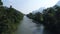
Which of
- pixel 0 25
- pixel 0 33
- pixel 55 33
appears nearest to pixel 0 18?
pixel 0 25

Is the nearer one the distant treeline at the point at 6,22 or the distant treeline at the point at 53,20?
the distant treeline at the point at 6,22

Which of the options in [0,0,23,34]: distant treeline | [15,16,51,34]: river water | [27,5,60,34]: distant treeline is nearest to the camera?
[0,0,23,34]: distant treeline

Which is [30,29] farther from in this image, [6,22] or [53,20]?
[6,22]

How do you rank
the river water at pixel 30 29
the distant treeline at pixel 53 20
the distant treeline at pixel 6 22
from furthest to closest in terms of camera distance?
the river water at pixel 30 29 → the distant treeline at pixel 53 20 → the distant treeline at pixel 6 22

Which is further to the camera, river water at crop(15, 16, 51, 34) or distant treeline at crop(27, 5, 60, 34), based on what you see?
Answer: river water at crop(15, 16, 51, 34)

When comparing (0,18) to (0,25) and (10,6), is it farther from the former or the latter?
(10,6)

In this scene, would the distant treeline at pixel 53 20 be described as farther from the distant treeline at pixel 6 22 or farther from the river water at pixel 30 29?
the distant treeline at pixel 6 22

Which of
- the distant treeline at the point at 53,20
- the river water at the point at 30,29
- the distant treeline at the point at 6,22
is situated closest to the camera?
the distant treeline at the point at 6,22

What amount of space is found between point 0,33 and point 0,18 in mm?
4673

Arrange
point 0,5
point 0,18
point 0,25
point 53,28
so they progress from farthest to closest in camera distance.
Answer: point 0,5 → point 53,28 → point 0,18 → point 0,25

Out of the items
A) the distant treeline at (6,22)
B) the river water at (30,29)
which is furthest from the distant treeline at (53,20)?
the distant treeline at (6,22)

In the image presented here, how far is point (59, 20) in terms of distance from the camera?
69.7 feet

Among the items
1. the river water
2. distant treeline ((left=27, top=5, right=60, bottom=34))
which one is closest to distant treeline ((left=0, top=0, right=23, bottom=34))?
the river water

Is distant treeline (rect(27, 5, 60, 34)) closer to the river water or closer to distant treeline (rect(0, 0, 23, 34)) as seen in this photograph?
the river water
